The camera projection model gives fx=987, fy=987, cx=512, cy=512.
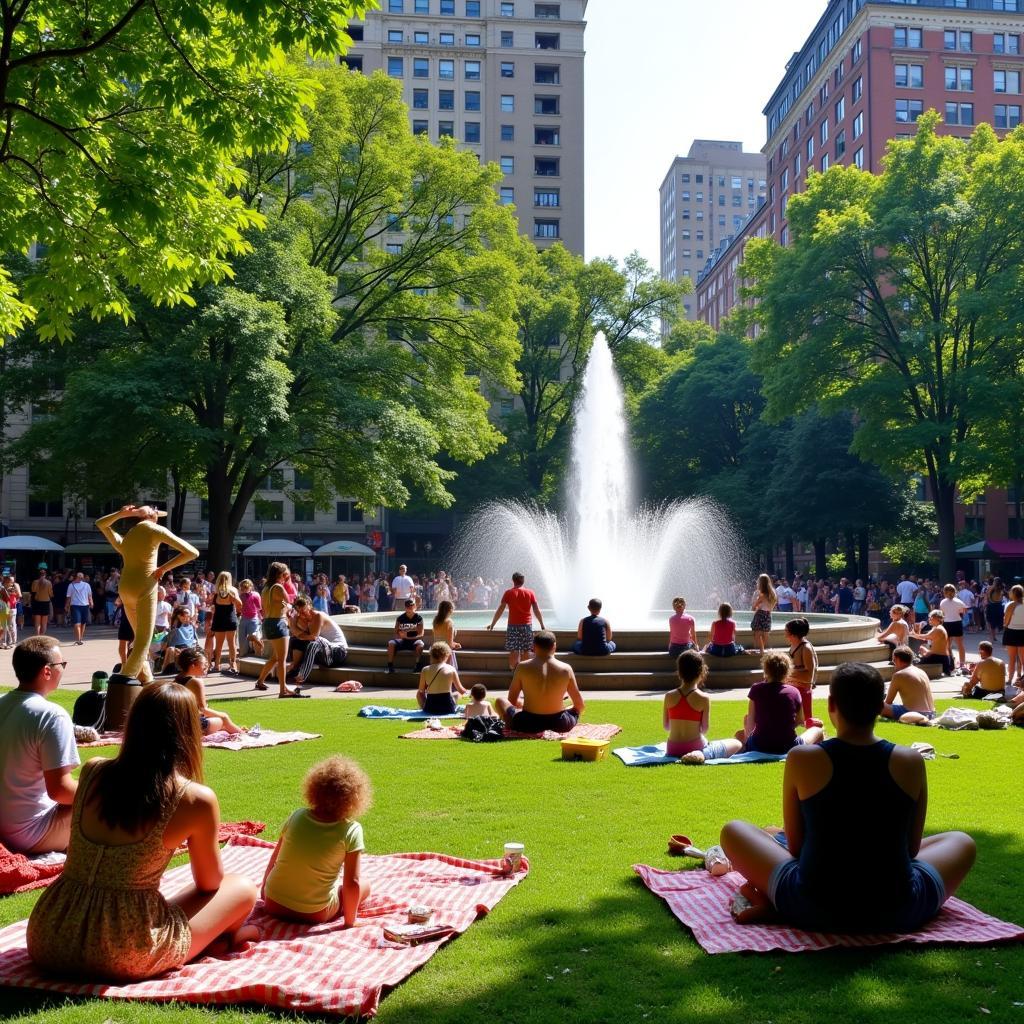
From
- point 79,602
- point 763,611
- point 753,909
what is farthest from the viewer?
point 79,602

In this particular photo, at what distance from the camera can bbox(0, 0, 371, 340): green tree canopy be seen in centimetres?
984

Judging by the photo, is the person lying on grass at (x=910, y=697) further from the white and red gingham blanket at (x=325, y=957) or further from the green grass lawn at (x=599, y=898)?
the white and red gingham blanket at (x=325, y=957)

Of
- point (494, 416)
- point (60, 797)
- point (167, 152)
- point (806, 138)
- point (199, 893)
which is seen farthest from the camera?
point (806, 138)

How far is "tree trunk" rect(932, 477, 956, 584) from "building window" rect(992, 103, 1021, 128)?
46202 mm

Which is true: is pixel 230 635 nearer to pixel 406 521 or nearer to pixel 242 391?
pixel 242 391

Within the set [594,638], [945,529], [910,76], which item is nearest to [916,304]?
[945,529]

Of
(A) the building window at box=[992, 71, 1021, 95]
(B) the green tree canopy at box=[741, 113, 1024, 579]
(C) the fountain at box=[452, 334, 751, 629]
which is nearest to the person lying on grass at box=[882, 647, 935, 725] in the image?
(C) the fountain at box=[452, 334, 751, 629]

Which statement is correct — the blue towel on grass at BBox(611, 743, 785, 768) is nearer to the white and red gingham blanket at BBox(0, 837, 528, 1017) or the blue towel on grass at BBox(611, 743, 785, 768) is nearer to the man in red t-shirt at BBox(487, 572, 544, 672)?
the white and red gingham blanket at BBox(0, 837, 528, 1017)

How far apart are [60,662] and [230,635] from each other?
1367 cm

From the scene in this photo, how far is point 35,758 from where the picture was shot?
5930 millimetres

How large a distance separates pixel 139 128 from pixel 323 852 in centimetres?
895

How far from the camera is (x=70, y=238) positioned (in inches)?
429

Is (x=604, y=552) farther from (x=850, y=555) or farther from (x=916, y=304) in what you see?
(x=850, y=555)

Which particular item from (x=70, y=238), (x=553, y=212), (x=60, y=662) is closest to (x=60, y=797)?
(x=60, y=662)
